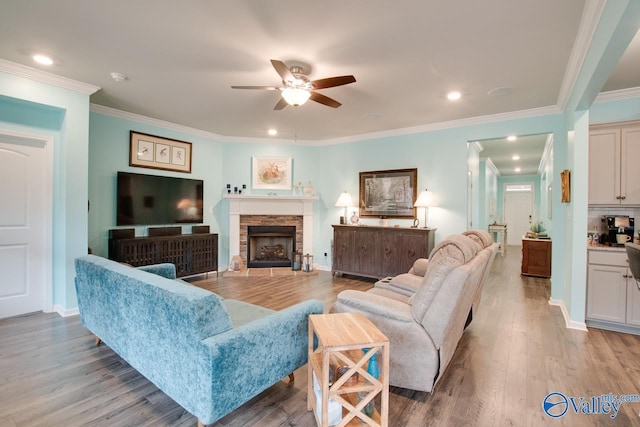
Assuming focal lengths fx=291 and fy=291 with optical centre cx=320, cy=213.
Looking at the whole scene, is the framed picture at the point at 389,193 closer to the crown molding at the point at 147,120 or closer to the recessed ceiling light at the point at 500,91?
the recessed ceiling light at the point at 500,91

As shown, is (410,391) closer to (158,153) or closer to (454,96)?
(454,96)

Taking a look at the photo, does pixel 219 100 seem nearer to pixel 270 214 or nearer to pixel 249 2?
pixel 249 2

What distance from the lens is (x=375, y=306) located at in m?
2.00

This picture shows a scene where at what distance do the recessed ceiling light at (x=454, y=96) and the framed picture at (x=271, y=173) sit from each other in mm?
3273

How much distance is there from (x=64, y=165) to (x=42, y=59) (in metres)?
1.08

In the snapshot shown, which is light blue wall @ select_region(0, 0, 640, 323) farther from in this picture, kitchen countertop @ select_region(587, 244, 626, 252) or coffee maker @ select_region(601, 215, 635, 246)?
coffee maker @ select_region(601, 215, 635, 246)

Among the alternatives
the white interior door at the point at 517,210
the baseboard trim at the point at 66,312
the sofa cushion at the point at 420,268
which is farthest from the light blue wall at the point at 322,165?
the white interior door at the point at 517,210

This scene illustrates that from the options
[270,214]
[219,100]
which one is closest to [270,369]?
[219,100]

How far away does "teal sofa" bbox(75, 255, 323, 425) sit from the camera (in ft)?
4.83

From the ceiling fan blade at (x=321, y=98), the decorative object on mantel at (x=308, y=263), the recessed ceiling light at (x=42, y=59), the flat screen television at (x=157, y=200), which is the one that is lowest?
the decorative object on mantel at (x=308, y=263)

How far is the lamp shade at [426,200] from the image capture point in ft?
15.1

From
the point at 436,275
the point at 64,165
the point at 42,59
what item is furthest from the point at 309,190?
the point at 436,275

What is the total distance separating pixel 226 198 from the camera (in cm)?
570

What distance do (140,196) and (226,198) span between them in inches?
59.9
